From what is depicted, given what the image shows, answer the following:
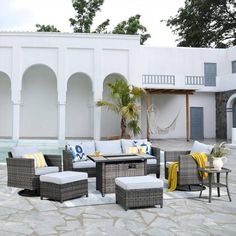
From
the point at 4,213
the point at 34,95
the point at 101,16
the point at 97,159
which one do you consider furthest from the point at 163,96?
the point at 4,213

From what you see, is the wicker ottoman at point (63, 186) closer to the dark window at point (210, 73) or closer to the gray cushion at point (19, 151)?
the gray cushion at point (19, 151)

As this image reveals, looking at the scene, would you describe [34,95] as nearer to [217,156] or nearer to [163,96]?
[163,96]

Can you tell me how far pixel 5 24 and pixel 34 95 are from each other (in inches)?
291

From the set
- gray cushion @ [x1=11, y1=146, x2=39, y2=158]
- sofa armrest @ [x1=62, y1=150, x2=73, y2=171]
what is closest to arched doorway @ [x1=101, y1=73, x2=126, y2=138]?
sofa armrest @ [x1=62, y1=150, x2=73, y2=171]

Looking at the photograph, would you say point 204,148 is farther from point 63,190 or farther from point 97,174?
point 63,190

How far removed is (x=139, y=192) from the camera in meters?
4.88

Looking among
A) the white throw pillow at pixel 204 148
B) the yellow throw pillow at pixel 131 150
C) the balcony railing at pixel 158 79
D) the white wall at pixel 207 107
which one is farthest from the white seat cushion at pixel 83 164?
the white wall at pixel 207 107

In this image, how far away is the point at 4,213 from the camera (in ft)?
15.5

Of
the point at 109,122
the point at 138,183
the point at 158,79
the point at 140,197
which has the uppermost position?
the point at 158,79

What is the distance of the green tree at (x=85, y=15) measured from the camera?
25281 millimetres

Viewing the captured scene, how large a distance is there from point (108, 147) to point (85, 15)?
1995 cm

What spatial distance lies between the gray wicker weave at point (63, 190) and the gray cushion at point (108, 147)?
1.78m

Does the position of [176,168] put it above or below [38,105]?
below

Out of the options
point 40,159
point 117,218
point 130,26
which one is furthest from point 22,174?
point 130,26
